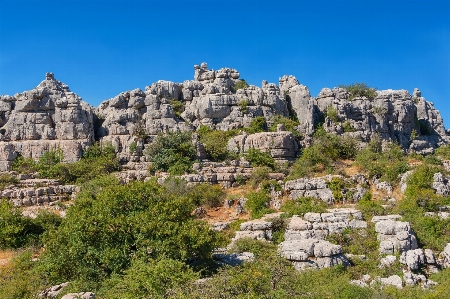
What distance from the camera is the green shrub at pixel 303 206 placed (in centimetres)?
2369

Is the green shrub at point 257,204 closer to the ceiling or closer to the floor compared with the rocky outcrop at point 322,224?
closer to the ceiling

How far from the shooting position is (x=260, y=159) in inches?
1280

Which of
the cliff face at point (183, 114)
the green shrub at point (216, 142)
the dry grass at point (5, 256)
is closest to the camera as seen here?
the dry grass at point (5, 256)

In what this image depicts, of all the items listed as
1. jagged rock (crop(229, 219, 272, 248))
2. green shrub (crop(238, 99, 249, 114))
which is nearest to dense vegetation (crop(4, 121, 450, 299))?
jagged rock (crop(229, 219, 272, 248))

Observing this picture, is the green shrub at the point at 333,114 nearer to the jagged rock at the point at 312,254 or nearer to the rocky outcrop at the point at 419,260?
the rocky outcrop at the point at 419,260

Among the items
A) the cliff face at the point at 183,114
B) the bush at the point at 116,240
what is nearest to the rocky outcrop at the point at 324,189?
the cliff face at the point at 183,114

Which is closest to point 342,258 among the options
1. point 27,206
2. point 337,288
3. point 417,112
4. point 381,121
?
point 337,288

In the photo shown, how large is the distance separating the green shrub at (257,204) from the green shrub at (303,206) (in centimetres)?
104

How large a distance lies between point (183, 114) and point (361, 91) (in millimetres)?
18728

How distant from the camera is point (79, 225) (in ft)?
52.5

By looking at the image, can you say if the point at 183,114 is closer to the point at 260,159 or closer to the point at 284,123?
the point at 284,123

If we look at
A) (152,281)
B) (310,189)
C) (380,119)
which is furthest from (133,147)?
(152,281)

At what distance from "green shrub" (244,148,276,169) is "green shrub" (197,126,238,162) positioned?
169 centimetres

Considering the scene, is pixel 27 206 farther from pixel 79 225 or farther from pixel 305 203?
pixel 305 203
